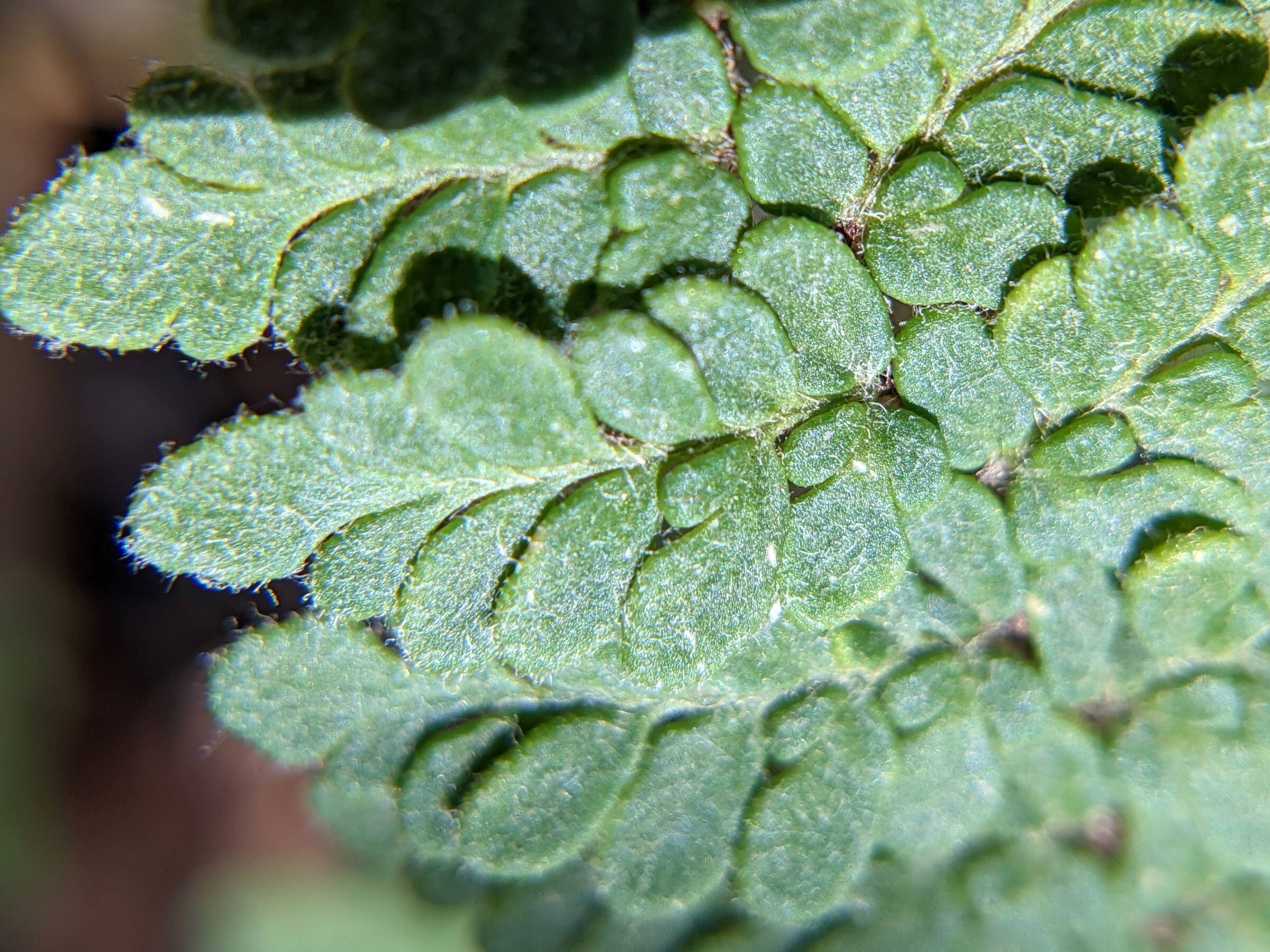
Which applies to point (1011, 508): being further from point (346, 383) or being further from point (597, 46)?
point (346, 383)

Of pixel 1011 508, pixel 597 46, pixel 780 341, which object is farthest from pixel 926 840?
pixel 597 46

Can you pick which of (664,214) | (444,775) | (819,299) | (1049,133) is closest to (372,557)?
(444,775)

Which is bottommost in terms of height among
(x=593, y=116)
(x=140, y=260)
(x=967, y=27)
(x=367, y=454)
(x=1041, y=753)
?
(x=1041, y=753)

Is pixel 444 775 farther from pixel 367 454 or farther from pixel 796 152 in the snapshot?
pixel 796 152

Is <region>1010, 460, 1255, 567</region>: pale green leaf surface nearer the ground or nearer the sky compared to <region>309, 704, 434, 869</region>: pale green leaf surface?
nearer the sky

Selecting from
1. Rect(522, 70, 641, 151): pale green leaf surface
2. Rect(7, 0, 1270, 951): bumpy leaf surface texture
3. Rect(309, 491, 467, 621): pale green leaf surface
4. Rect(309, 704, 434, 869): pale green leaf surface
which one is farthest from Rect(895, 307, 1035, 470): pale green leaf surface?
Rect(309, 704, 434, 869): pale green leaf surface

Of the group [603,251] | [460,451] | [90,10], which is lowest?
[460,451]

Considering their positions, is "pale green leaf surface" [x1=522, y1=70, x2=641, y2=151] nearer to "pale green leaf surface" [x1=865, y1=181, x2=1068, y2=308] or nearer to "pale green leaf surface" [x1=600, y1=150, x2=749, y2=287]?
"pale green leaf surface" [x1=600, y1=150, x2=749, y2=287]
